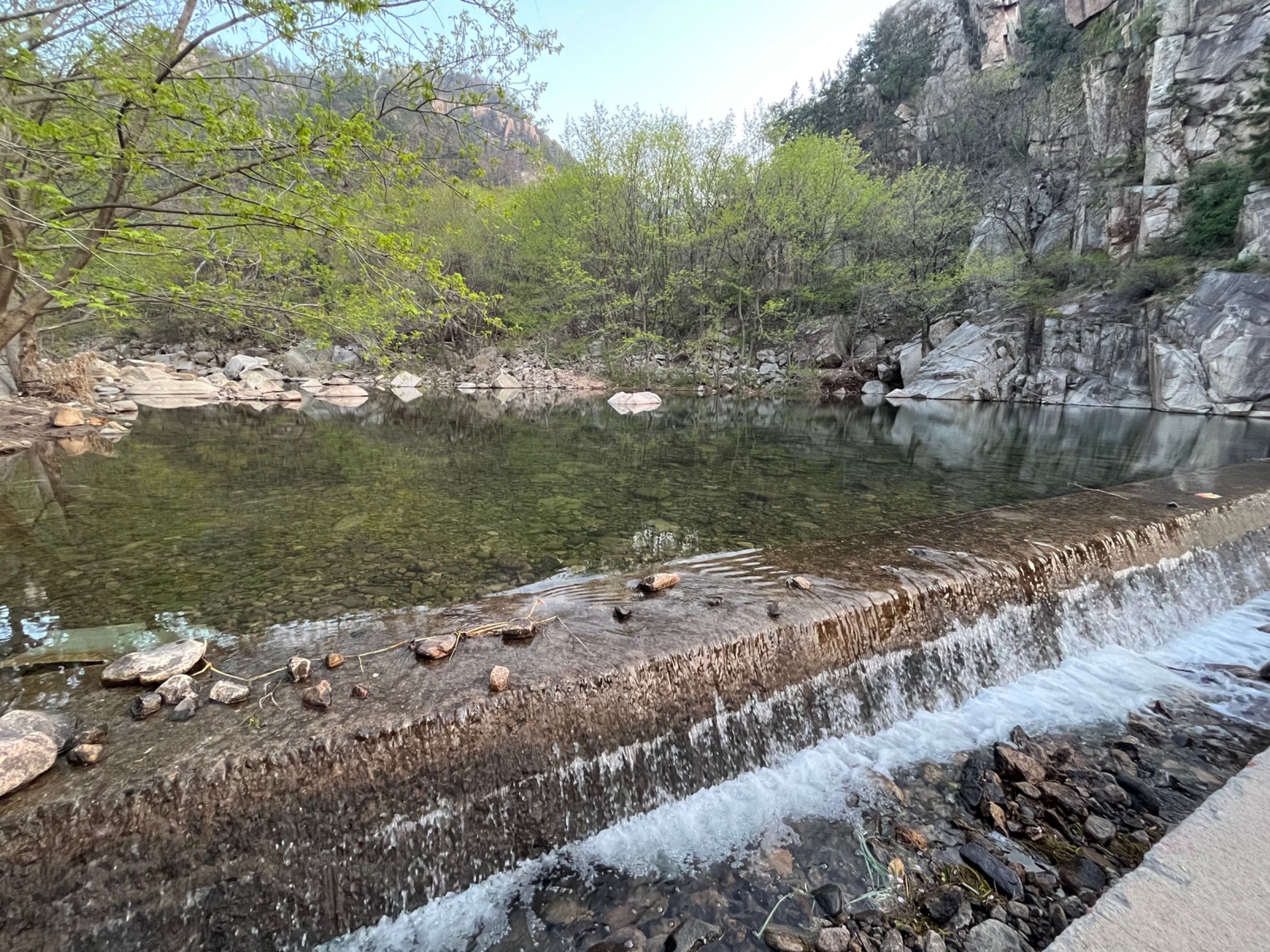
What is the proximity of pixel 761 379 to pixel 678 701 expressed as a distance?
32.5m

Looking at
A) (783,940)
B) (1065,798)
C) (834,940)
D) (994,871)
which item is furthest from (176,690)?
(1065,798)

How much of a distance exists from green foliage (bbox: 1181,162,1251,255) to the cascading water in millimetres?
31366

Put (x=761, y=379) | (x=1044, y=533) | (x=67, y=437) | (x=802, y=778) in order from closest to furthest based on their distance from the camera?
1. (x=802, y=778)
2. (x=1044, y=533)
3. (x=67, y=437)
4. (x=761, y=379)

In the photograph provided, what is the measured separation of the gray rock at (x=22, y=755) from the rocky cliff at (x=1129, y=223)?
34522 mm

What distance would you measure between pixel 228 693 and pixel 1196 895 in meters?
4.62

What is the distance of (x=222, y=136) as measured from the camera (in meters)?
4.39

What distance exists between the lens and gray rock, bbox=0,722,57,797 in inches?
83.9

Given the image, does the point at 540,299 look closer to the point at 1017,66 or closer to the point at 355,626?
the point at 355,626

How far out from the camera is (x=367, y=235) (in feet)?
16.6

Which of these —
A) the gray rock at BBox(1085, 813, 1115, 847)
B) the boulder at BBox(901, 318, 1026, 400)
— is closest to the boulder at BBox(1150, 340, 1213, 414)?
the boulder at BBox(901, 318, 1026, 400)

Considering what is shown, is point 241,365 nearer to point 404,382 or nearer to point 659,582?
point 404,382

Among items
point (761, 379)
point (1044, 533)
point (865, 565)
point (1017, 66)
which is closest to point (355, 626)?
point (865, 565)

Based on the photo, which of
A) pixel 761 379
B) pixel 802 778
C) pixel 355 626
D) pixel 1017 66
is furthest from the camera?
pixel 1017 66

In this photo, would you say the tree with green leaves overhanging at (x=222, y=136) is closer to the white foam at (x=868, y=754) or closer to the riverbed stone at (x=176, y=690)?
the riverbed stone at (x=176, y=690)
